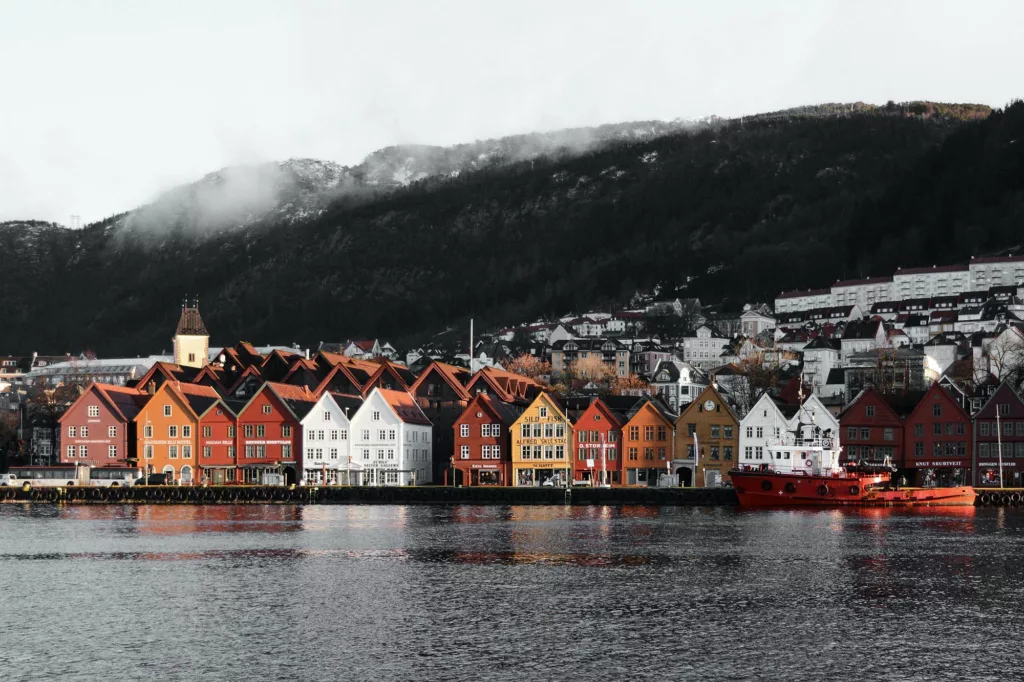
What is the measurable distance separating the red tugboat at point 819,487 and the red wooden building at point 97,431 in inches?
2371

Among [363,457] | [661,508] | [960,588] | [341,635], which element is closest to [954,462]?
[661,508]

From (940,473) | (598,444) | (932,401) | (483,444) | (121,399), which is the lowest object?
(940,473)

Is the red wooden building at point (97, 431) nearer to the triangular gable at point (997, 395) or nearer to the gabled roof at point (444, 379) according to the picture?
the gabled roof at point (444, 379)

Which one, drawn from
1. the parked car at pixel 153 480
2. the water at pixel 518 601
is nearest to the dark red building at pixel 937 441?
the water at pixel 518 601

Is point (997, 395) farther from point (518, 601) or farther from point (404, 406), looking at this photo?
point (518, 601)

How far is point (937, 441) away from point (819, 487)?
1877 centimetres

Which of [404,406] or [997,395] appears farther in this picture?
[404,406]

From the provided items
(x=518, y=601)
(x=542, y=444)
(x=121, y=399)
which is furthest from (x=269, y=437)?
(x=518, y=601)

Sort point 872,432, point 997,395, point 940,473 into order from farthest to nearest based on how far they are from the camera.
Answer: point 872,432
point 940,473
point 997,395

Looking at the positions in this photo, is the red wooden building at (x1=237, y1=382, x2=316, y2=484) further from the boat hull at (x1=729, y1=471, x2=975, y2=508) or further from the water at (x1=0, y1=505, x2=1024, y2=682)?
the boat hull at (x1=729, y1=471, x2=975, y2=508)

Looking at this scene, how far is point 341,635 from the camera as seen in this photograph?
155 feet

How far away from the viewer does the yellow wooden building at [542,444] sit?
128 metres

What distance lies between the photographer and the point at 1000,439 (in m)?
118

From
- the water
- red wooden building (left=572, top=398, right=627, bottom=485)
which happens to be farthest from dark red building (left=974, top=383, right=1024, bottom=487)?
red wooden building (left=572, top=398, right=627, bottom=485)
